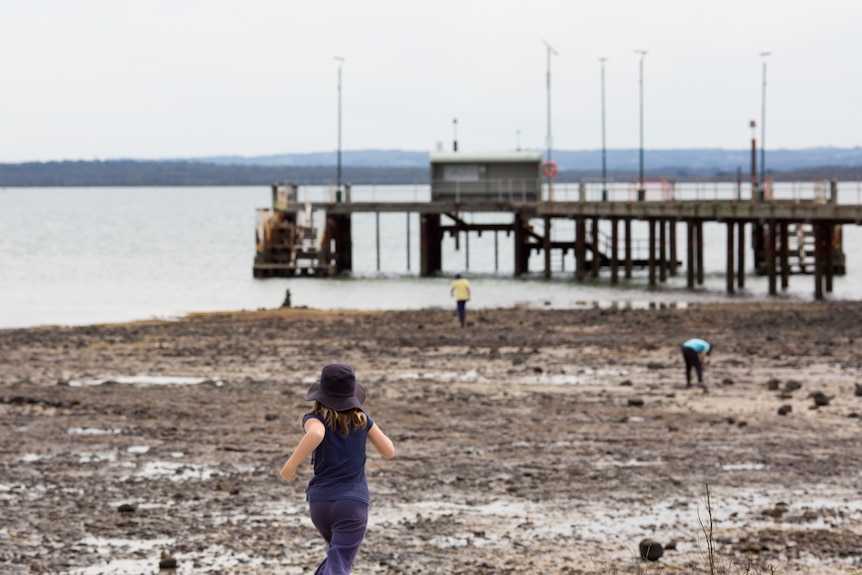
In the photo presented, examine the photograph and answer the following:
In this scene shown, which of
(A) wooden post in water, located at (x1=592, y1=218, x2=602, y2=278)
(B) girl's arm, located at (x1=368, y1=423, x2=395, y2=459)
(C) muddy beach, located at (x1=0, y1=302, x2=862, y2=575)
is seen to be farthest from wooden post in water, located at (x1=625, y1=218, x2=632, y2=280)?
(B) girl's arm, located at (x1=368, y1=423, x2=395, y2=459)

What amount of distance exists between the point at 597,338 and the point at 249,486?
47.2 feet

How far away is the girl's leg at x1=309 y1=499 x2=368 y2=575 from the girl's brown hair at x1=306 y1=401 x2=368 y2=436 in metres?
0.35

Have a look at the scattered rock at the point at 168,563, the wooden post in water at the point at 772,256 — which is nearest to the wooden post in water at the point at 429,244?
the wooden post in water at the point at 772,256

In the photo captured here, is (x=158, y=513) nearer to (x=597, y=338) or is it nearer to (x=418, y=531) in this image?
(x=418, y=531)

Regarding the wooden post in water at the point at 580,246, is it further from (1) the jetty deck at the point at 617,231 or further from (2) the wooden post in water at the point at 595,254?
(2) the wooden post in water at the point at 595,254

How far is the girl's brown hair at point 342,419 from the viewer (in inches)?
248

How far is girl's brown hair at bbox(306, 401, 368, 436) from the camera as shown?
6301 mm

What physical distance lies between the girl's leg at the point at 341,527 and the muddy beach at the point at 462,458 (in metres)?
1.68

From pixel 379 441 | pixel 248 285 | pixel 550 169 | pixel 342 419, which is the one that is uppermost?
pixel 550 169

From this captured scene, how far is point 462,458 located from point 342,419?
275 inches

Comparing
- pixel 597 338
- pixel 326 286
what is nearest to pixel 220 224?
pixel 326 286

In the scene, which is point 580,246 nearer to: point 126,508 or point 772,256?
point 772,256

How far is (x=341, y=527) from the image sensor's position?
630 cm

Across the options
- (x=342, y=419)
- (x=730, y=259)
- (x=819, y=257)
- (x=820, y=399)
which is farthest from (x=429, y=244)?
(x=342, y=419)
